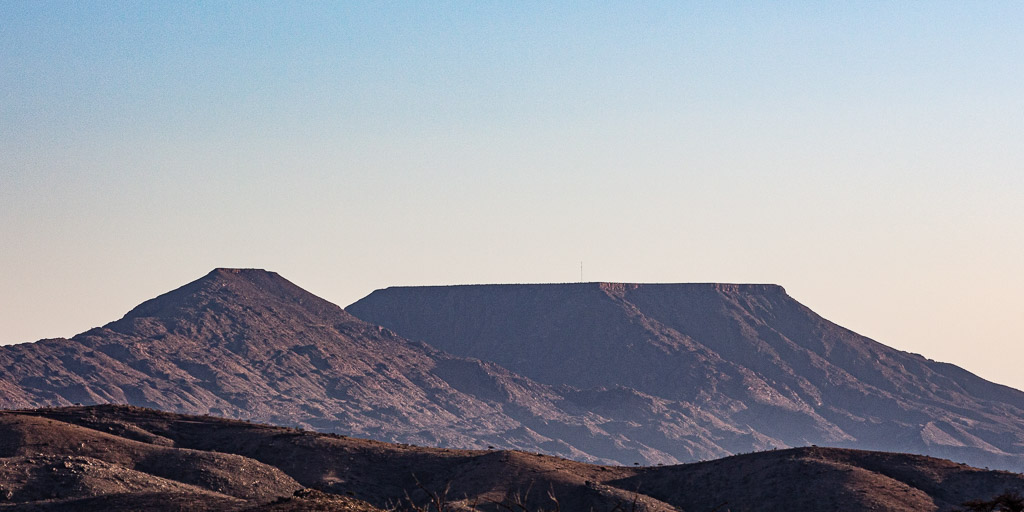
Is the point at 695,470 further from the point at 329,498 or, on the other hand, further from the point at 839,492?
the point at 329,498

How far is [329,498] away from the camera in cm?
4838

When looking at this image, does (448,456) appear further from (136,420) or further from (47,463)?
(47,463)

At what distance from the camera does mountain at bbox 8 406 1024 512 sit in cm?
7119

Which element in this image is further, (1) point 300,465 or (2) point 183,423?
(2) point 183,423

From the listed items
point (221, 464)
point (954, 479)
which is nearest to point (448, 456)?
point (221, 464)

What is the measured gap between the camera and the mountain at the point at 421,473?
7119cm

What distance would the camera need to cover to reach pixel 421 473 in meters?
82.1

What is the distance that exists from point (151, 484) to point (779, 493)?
111 feet

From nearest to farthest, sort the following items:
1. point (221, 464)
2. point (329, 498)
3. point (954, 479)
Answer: point (329, 498)
point (221, 464)
point (954, 479)

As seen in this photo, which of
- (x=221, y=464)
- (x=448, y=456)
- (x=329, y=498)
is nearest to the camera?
(x=329, y=498)

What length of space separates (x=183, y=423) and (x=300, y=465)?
13679 millimetres

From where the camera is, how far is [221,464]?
244 feet

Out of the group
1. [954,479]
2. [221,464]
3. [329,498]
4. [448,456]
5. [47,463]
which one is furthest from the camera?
[448,456]

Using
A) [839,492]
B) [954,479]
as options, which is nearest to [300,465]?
[839,492]
